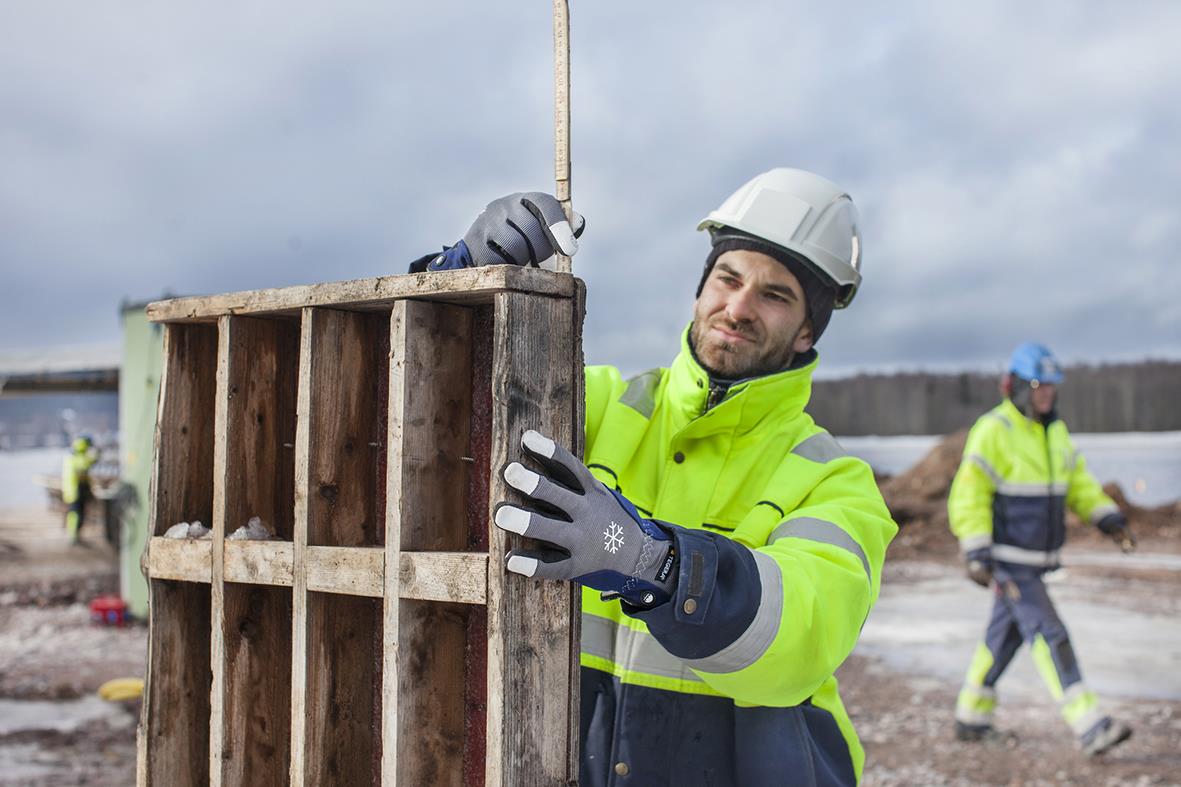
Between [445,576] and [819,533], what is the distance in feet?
2.64

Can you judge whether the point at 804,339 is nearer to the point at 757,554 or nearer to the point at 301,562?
the point at 757,554

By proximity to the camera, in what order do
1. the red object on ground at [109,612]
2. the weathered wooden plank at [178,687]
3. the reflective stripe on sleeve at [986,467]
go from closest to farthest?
the weathered wooden plank at [178,687]
the reflective stripe on sleeve at [986,467]
the red object on ground at [109,612]

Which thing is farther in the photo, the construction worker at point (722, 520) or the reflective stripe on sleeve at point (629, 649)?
the reflective stripe on sleeve at point (629, 649)

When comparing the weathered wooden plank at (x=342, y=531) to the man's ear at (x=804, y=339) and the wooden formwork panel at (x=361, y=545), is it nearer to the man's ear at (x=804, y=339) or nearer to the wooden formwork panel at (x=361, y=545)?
the wooden formwork panel at (x=361, y=545)

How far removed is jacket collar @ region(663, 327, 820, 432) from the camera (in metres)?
2.37

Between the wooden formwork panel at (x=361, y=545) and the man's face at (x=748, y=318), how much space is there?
2.48 feet

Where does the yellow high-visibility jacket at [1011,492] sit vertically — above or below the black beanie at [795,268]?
below

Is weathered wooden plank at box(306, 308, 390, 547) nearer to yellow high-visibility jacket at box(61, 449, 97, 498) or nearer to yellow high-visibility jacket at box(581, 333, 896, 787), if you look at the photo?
yellow high-visibility jacket at box(581, 333, 896, 787)

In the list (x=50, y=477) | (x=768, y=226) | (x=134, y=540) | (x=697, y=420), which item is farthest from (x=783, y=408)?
(x=50, y=477)

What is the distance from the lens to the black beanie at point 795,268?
2.64 metres

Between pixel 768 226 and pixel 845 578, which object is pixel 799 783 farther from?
pixel 768 226

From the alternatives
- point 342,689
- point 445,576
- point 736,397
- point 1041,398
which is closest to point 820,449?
point 736,397

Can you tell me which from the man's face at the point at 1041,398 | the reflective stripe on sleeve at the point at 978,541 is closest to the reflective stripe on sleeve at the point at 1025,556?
the reflective stripe on sleeve at the point at 978,541

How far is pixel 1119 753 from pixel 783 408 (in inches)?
216
